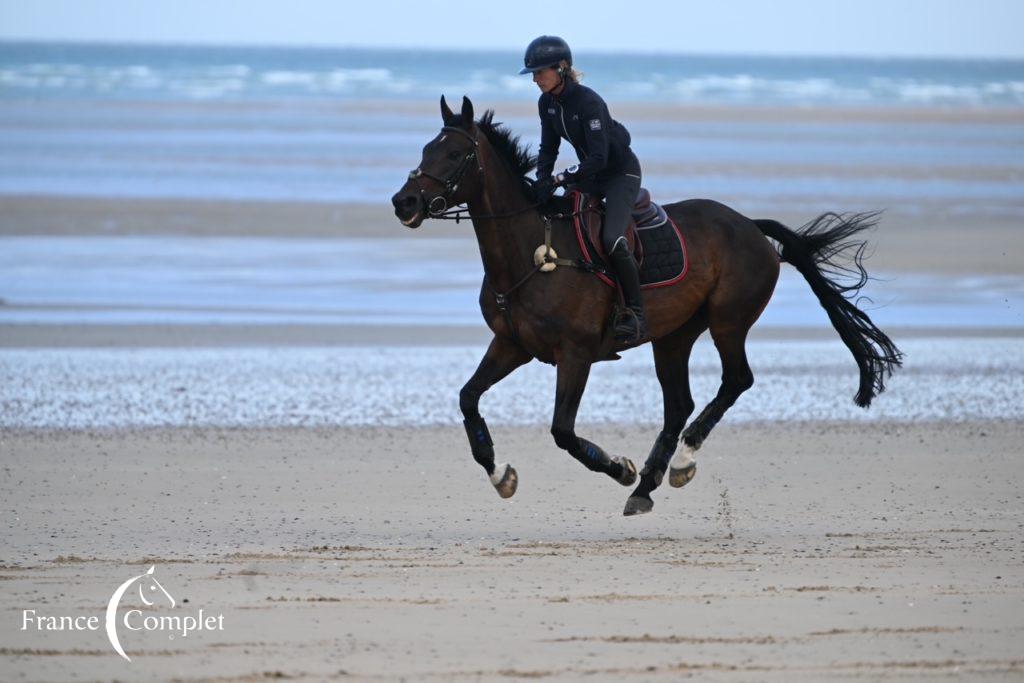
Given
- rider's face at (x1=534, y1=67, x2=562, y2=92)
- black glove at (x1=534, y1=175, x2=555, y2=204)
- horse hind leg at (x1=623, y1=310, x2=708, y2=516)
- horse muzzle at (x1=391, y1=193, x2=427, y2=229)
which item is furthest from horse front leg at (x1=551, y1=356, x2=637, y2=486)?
rider's face at (x1=534, y1=67, x2=562, y2=92)

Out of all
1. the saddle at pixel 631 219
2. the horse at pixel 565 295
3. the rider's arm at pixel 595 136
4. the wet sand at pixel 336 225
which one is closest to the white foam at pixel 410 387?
the horse at pixel 565 295

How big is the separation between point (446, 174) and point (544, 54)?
0.87 m

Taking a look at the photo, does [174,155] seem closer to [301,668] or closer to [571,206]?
[571,206]

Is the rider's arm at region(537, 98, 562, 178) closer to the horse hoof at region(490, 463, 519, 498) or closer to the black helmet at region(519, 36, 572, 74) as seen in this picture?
the black helmet at region(519, 36, 572, 74)

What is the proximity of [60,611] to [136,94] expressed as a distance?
74507 mm

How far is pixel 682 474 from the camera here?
8859mm

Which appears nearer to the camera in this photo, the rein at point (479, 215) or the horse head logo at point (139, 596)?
the horse head logo at point (139, 596)

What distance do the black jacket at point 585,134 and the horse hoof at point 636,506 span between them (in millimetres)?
1923

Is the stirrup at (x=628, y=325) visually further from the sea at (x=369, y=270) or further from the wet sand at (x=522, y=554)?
the sea at (x=369, y=270)

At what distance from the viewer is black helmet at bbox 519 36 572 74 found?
812cm

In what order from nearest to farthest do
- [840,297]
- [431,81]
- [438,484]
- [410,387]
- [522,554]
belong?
[522,554] → [438,484] → [840,297] → [410,387] → [431,81]

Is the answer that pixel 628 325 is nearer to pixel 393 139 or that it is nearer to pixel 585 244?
pixel 585 244

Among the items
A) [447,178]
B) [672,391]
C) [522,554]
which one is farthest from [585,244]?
[522,554]

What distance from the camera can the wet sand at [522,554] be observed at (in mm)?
5742
